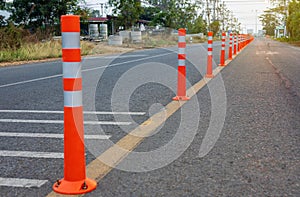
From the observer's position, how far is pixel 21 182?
3.07 m

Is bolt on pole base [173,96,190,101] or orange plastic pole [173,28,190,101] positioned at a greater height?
orange plastic pole [173,28,190,101]

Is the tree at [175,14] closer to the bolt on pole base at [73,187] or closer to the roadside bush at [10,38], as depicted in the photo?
the roadside bush at [10,38]

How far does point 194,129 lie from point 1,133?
2137 mm

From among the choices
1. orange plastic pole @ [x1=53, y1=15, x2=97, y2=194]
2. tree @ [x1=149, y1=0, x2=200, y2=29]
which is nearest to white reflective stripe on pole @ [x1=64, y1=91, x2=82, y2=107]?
orange plastic pole @ [x1=53, y1=15, x2=97, y2=194]

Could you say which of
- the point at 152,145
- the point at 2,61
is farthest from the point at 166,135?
the point at 2,61

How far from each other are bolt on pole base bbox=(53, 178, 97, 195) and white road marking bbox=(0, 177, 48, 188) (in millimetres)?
169

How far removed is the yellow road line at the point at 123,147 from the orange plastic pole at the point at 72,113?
158 mm

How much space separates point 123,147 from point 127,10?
3797 centimetres

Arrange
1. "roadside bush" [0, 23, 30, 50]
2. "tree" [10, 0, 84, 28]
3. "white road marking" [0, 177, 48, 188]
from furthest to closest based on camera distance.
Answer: "tree" [10, 0, 84, 28], "roadside bush" [0, 23, 30, 50], "white road marking" [0, 177, 48, 188]

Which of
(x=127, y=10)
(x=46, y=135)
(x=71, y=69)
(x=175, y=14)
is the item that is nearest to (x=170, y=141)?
(x=46, y=135)

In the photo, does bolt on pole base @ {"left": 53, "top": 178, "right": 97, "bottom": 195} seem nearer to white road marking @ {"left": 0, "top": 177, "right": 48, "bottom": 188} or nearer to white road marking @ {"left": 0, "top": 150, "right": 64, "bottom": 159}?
white road marking @ {"left": 0, "top": 177, "right": 48, "bottom": 188}

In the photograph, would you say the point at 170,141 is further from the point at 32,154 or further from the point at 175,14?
the point at 175,14

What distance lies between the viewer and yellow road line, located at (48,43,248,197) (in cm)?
331

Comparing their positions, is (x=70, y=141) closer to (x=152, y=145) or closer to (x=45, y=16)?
(x=152, y=145)
